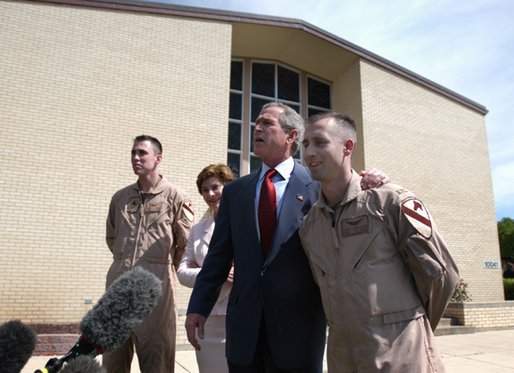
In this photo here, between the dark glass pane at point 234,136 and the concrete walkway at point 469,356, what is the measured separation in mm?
6843

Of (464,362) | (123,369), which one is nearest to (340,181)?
(123,369)

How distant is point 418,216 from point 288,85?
13102 mm

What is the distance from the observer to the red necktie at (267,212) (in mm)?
2203

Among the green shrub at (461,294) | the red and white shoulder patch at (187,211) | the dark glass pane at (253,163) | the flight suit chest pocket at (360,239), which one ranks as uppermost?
the dark glass pane at (253,163)

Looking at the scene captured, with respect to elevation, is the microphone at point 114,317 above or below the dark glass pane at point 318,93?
below

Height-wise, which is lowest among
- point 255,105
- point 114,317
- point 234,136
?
point 114,317

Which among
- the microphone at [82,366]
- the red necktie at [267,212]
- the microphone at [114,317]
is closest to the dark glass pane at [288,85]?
the red necktie at [267,212]

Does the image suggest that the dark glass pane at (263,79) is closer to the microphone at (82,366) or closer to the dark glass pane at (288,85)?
the dark glass pane at (288,85)

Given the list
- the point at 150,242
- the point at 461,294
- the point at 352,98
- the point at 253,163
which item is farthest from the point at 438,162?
the point at 150,242

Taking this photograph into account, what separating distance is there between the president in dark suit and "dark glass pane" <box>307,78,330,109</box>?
1249cm

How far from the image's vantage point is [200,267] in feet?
10.2

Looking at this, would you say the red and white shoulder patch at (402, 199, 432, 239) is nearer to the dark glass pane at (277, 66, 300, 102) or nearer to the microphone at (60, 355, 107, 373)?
the microphone at (60, 355, 107, 373)

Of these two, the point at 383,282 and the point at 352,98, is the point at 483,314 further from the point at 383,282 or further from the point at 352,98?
the point at 383,282

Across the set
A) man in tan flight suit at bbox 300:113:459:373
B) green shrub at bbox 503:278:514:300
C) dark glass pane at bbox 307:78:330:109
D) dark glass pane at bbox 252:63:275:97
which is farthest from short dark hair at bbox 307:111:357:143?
green shrub at bbox 503:278:514:300
